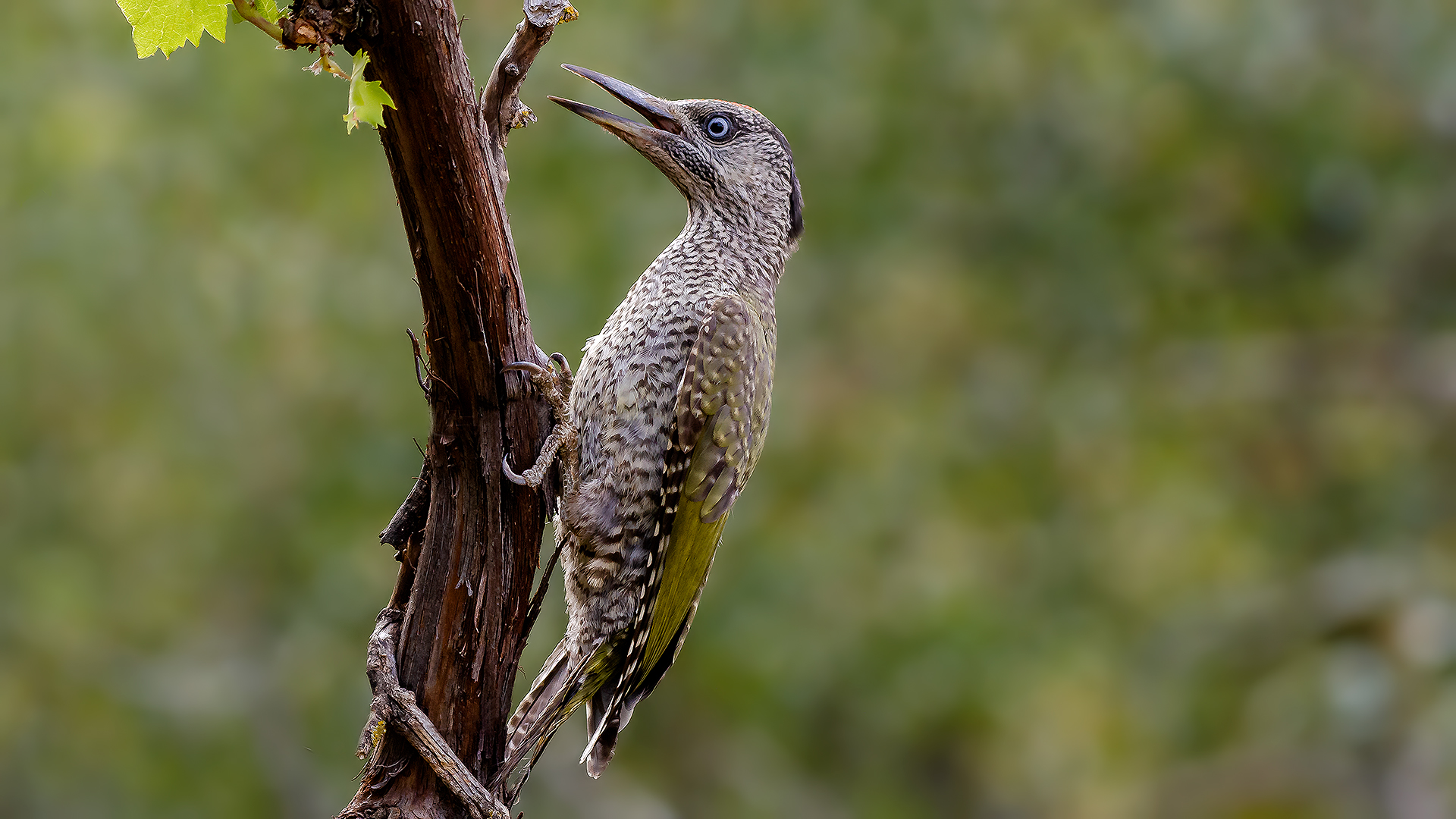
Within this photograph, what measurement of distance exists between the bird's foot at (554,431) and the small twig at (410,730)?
408 millimetres

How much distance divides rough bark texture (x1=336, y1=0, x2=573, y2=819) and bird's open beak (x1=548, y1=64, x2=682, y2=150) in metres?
0.85

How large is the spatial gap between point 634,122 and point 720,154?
1.06 feet

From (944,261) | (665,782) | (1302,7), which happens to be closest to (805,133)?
(944,261)

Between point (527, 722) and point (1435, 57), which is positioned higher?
point (1435, 57)

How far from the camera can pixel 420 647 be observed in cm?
276

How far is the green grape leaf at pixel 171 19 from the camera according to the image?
232cm

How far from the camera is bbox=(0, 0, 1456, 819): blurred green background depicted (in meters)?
7.83

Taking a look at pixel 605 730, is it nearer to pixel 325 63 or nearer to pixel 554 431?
pixel 554 431

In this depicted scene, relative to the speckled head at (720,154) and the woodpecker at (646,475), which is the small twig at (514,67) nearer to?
the woodpecker at (646,475)

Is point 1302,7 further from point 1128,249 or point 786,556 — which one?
point 786,556

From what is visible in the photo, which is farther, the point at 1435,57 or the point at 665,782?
the point at 665,782

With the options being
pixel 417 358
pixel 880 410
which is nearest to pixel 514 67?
pixel 417 358

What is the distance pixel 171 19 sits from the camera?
7.66 feet

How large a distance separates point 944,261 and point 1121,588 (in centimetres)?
248
